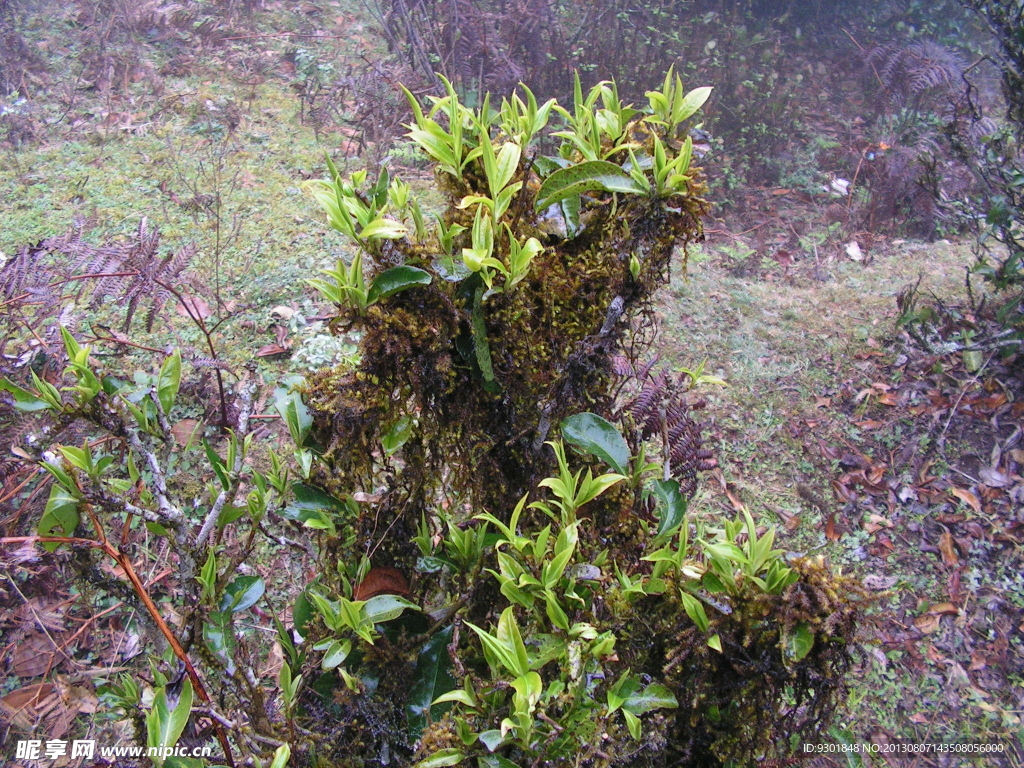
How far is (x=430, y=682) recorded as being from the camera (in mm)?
1393

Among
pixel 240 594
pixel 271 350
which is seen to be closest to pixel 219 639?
pixel 240 594

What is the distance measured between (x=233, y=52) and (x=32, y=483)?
4.45 meters

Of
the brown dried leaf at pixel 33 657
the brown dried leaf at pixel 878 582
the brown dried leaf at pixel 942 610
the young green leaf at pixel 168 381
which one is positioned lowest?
the brown dried leaf at pixel 942 610

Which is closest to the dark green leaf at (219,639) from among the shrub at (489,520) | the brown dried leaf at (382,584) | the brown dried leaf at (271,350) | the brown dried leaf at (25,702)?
the shrub at (489,520)

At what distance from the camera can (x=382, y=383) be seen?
131cm

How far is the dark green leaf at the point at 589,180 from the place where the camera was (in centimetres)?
126

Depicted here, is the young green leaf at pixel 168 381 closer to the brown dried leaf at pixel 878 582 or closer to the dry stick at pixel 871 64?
the brown dried leaf at pixel 878 582

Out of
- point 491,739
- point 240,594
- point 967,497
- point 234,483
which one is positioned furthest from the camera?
point 967,497

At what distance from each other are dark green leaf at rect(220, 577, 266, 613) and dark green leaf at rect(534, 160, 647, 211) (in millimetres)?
1036

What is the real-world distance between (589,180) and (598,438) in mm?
512

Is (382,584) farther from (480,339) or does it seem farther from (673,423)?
(673,423)

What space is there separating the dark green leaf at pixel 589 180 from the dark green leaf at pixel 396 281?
0.30 metres

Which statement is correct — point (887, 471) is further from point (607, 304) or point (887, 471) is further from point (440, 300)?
point (440, 300)

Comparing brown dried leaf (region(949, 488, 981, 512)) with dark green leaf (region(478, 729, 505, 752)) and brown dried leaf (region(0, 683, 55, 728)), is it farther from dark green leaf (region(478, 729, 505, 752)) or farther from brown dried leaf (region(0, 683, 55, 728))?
brown dried leaf (region(0, 683, 55, 728))
